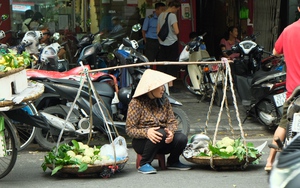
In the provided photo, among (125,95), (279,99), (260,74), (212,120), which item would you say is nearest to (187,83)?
(212,120)

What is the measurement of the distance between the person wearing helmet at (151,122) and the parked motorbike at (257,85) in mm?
2856

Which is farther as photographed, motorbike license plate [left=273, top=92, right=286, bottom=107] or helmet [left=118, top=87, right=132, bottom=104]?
motorbike license plate [left=273, top=92, right=286, bottom=107]

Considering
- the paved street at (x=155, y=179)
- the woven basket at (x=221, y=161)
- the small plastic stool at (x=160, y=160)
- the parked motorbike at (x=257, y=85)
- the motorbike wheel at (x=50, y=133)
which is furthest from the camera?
the parked motorbike at (x=257, y=85)

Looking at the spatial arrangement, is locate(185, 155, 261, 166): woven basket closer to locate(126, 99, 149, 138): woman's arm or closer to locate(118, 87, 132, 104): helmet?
locate(126, 99, 149, 138): woman's arm

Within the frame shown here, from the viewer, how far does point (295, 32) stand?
7051mm

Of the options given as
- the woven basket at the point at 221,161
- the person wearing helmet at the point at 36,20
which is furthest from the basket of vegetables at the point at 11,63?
the person wearing helmet at the point at 36,20

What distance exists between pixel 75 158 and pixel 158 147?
3.01 feet

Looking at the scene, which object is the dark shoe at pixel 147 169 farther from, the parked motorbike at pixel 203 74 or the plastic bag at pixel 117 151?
the parked motorbike at pixel 203 74

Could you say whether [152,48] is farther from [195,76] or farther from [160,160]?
[160,160]

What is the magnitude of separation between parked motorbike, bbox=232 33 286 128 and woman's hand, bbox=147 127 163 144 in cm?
310

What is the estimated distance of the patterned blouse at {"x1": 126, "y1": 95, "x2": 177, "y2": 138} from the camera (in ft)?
25.3

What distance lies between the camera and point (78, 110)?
937 centimetres

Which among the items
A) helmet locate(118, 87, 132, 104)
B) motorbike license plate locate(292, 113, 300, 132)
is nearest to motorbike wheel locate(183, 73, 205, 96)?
helmet locate(118, 87, 132, 104)

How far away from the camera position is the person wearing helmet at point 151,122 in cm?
764
